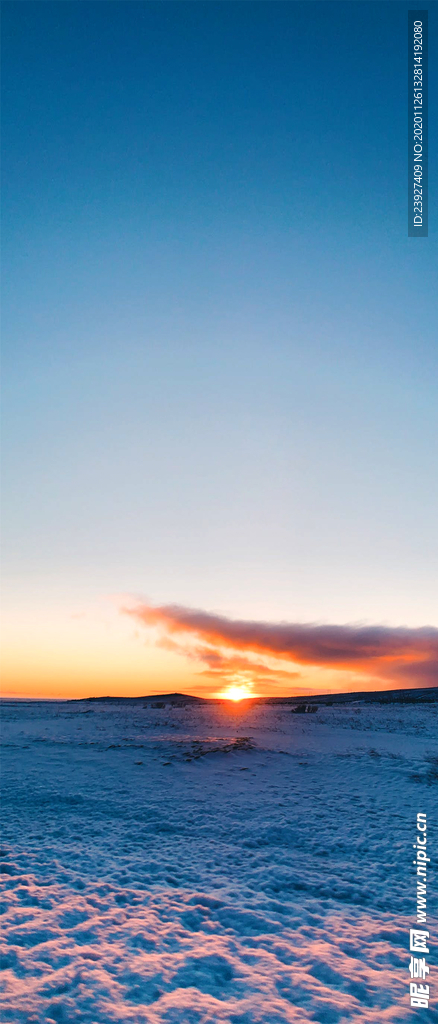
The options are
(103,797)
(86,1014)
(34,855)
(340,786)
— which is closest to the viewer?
(86,1014)

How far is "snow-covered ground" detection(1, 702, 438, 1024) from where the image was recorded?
7.52 meters

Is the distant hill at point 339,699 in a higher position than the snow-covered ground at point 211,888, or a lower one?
lower

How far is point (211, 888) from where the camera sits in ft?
37.3

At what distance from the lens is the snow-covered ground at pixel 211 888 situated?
7.52 m

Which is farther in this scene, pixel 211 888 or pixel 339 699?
pixel 339 699

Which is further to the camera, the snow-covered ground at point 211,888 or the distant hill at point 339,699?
the distant hill at point 339,699

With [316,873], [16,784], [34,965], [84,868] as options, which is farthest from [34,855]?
[16,784]

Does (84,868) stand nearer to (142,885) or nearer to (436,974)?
(142,885)

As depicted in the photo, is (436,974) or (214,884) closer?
(436,974)

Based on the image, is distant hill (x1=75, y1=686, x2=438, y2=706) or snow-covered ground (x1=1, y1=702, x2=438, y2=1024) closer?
snow-covered ground (x1=1, y1=702, x2=438, y2=1024)

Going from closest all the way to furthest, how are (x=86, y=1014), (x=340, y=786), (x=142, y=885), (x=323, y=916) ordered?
(x=86, y=1014)
(x=323, y=916)
(x=142, y=885)
(x=340, y=786)

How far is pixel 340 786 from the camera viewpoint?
20.5m

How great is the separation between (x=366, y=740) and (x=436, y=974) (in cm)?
2502

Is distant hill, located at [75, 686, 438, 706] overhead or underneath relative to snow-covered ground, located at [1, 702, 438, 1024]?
underneath
